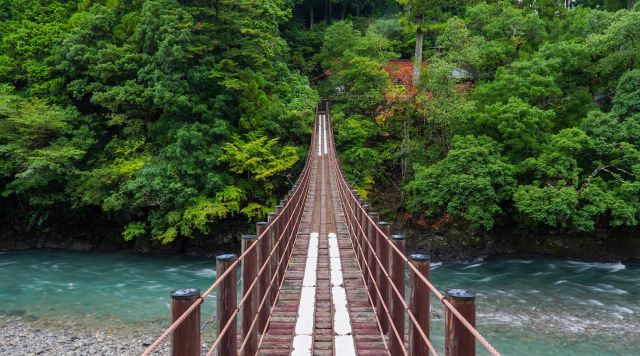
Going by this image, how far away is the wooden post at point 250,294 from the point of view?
9.67ft

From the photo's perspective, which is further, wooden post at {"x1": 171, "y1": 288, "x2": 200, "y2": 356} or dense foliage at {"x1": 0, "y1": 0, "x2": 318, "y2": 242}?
dense foliage at {"x1": 0, "y1": 0, "x2": 318, "y2": 242}

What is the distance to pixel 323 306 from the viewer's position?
4246mm

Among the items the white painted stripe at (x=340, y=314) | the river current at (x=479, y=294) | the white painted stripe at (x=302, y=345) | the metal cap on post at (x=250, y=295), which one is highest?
the metal cap on post at (x=250, y=295)

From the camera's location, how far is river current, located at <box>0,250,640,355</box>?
8875mm

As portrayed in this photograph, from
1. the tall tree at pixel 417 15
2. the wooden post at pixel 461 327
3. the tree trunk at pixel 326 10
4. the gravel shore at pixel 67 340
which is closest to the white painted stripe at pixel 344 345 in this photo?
the wooden post at pixel 461 327

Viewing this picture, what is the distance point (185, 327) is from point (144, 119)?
53.2 ft

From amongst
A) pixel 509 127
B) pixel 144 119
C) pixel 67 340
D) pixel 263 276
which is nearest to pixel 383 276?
pixel 263 276

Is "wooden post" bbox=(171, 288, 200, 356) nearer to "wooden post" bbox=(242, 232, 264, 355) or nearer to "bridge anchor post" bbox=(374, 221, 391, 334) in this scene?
"wooden post" bbox=(242, 232, 264, 355)

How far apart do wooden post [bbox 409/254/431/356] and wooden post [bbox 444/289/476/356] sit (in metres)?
0.54

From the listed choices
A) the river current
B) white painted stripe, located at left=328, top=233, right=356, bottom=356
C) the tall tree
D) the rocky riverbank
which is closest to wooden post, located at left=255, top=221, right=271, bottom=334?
white painted stripe, located at left=328, top=233, right=356, bottom=356

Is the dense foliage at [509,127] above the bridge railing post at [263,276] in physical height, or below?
above

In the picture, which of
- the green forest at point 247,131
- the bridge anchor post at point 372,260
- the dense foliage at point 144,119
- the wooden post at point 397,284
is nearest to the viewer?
the wooden post at point 397,284

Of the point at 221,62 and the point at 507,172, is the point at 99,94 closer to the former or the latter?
the point at 221,62

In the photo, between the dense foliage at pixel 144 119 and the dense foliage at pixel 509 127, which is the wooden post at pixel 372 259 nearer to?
the dense foliage at pixel 144 119
